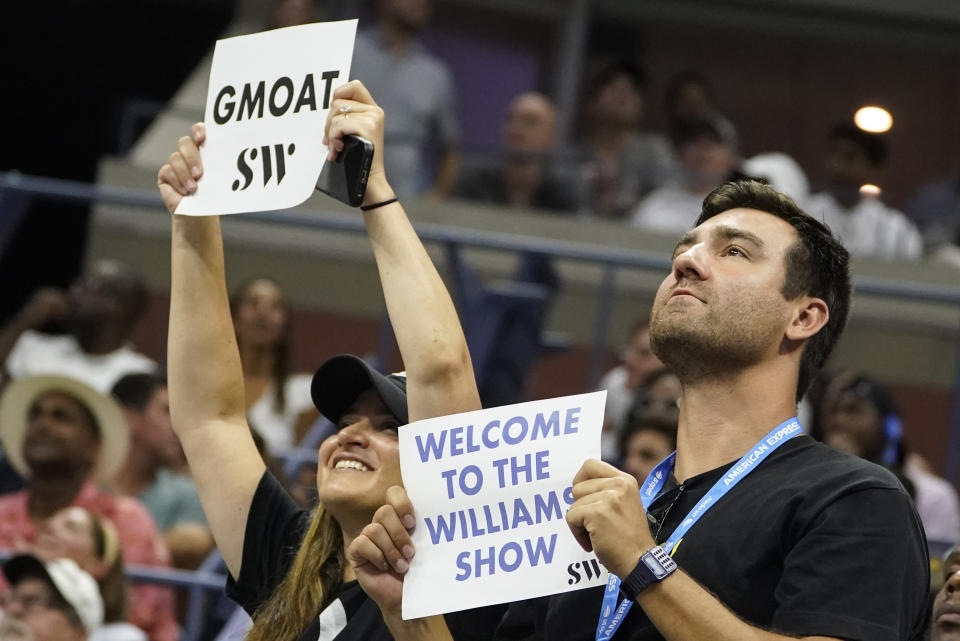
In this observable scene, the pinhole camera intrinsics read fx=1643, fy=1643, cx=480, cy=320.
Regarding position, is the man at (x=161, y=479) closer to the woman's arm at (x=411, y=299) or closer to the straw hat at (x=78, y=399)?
the straw hat at (x=78, y=399)

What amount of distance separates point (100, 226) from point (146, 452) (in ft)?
13.2

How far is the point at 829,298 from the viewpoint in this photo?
2674 millimetres

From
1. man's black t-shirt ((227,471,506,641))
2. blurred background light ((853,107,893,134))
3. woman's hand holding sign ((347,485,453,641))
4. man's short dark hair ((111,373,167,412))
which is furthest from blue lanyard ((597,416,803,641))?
blurred background light ((853,107,893,134))

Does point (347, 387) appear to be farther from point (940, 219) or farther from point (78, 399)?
point (940, 219)

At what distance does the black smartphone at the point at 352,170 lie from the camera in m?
2.77

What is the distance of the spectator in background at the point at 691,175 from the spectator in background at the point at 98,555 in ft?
12.7

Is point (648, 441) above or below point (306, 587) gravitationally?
above

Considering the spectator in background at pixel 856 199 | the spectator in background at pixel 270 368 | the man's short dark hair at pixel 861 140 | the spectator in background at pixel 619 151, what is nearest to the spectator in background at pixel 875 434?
the spectator in background at pixel 856 199

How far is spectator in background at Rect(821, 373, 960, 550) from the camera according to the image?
535 cm

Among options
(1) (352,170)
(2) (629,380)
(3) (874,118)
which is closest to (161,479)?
(2) (629,380)

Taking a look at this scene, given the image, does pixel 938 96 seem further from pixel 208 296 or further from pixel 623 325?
pixel 208 296

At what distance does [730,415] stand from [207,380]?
110 cm

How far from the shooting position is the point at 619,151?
8836 millimetres

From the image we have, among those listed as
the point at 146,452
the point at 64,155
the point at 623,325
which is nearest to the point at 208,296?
the point at 146,452
